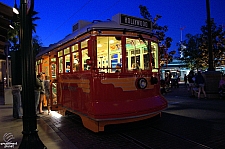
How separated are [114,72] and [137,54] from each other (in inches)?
41.7

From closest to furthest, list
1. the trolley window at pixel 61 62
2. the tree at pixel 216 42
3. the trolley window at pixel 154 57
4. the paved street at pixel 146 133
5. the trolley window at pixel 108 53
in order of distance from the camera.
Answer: the paved street at pixel 146 133, the trolley window at pixel 108 53, the trolley window at pixel 154 57, the trolley window at pixel 61 62, the tree at pixel 216 42

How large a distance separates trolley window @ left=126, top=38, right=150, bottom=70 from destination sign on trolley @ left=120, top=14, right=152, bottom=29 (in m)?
0.46

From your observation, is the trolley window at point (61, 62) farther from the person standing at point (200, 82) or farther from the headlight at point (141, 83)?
the person standing at point (200, 82)

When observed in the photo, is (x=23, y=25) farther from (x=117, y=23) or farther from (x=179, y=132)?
(x=179, y=132)

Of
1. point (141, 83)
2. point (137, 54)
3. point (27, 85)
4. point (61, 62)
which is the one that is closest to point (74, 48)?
point (61, 62)

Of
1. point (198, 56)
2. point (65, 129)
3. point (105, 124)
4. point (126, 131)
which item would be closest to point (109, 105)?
point (105, 124)

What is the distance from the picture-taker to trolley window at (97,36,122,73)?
5.84m

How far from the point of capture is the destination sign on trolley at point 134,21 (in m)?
6.12

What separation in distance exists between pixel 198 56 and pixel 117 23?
26.0 meters

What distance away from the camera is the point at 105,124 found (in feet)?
18.3

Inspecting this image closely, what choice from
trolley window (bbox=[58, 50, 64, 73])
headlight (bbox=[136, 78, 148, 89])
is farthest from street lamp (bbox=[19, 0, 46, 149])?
trolley window (bbox=[58, 50, 64, 73])

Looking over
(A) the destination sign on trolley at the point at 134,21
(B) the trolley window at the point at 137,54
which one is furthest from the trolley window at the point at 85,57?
(A) the destination sign on trolley at the point at 134,21

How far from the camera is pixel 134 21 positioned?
20.8 ft

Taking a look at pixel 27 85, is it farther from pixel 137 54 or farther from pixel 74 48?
pixel 137 54
